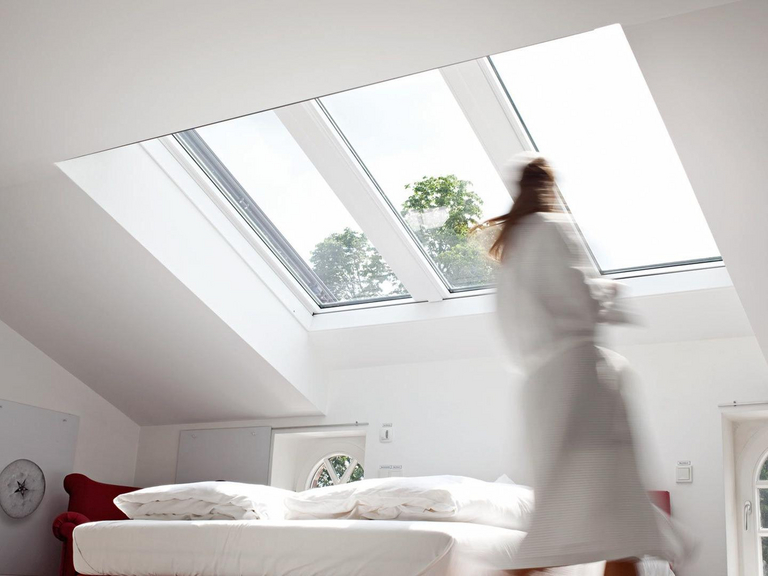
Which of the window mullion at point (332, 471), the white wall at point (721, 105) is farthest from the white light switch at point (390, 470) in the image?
the white wall at point (721, 105)

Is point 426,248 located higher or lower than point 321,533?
higher

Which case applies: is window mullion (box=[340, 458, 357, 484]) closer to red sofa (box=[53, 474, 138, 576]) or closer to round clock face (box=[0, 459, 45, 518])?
red sofa (box=[53, 474, 138, 576])

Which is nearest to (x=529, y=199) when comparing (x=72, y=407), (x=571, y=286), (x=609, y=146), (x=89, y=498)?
(x=571, y=286)

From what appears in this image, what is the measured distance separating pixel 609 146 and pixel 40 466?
4277 millimetres

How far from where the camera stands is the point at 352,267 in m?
4.95

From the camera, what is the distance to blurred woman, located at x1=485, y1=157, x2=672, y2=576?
5.34 feet

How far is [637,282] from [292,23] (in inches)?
99.8

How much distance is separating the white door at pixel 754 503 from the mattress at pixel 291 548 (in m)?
1.86

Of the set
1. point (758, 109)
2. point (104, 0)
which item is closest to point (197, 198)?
point (104, 0)

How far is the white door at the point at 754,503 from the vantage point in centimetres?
407

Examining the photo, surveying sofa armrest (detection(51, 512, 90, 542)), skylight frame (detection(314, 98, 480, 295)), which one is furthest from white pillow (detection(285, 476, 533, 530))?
sofa armrest (detection(51, 512, 90, 542))

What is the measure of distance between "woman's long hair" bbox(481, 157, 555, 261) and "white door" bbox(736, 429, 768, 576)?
2.93 m

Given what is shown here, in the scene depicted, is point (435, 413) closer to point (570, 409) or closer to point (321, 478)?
point (321, 478)

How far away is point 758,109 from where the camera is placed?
2.78 m
